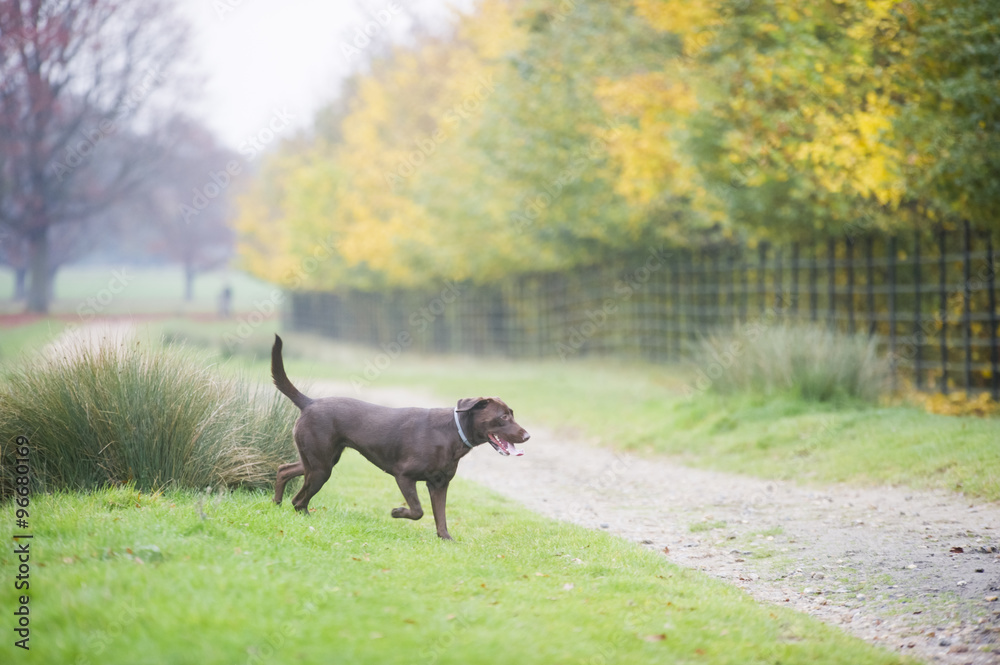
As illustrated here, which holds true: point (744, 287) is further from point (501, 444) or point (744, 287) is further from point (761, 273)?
point (501, 444)

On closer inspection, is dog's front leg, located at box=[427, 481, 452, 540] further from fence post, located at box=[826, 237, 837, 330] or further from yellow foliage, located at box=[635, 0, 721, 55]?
yellow foliage, located at box=[635, 0, 721, 55]

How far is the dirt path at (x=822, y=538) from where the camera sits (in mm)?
5082

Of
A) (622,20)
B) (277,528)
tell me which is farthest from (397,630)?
(622,20)

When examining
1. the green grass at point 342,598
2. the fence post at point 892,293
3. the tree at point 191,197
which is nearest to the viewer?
the green grass at point 342,598

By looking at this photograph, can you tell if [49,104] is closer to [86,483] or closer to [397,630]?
[86,483]

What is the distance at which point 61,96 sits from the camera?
760 inches

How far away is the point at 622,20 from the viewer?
1820 cm

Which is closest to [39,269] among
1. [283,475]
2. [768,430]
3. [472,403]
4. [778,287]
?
[778,287]

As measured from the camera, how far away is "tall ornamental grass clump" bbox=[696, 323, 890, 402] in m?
11.6

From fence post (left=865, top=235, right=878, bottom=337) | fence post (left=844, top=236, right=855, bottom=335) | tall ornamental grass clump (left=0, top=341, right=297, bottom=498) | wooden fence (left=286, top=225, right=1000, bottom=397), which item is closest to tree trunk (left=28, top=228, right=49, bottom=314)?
wooden fence (left=286, top=225, right=1000, bottom=397)

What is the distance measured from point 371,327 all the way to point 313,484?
116 ft

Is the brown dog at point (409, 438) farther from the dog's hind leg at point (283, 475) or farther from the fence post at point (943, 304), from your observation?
the fence post at point (943, 304)

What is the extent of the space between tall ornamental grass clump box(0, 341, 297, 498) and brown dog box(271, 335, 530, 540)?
0.93m

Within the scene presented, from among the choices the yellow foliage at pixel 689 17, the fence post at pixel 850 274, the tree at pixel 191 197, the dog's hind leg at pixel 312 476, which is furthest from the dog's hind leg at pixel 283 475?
the tree at pixel 191 197
